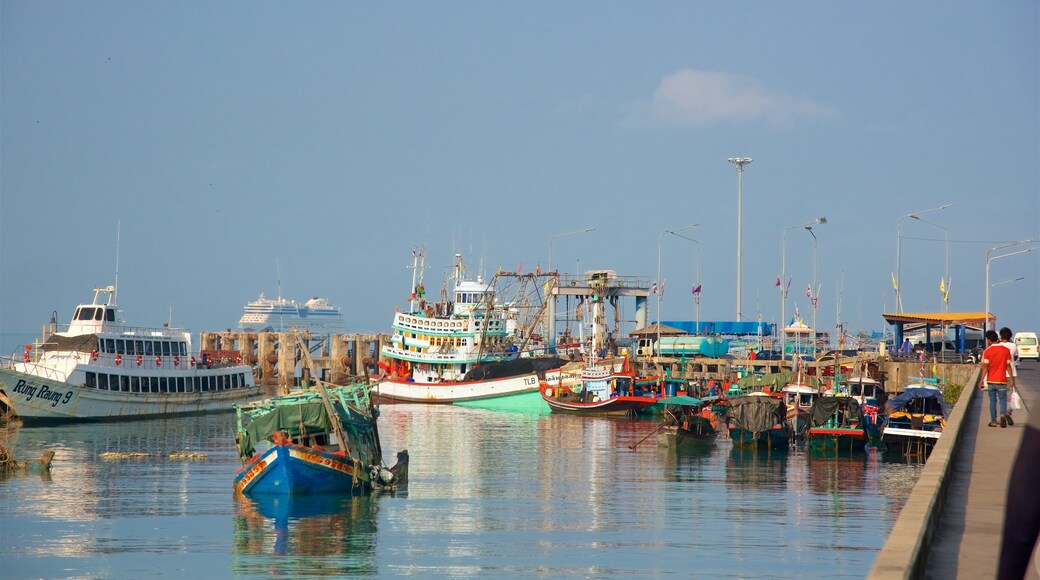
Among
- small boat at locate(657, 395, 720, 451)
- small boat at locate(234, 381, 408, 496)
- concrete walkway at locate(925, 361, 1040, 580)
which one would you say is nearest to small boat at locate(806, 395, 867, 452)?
small boat at locate(657, 395, 720, 451)

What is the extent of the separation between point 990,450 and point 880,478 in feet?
53.3

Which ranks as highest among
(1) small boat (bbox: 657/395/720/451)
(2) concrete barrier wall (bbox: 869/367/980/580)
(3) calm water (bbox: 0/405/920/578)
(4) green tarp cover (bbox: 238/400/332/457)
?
(2) concrete barrier wall (bbox: 869/367/980/580)

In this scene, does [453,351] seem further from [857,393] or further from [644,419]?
[857,393]

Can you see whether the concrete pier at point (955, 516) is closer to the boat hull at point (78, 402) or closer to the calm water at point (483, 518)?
the calm water at point (483, 518)

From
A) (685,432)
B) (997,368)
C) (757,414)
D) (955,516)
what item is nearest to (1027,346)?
(757,414)

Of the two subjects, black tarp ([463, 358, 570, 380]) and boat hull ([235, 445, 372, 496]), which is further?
black tarp ([463, 358, 570, 380])

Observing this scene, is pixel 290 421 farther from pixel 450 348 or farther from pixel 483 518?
pixel 450 348

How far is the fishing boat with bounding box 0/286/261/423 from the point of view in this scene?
55.3 metres

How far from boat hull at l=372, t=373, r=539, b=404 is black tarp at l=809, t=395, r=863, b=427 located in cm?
2966

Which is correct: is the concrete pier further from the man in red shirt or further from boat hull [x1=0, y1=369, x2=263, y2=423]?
boat hull [x1=0, y1=369, x2=263, y2=423]

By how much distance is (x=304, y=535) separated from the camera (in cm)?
2478

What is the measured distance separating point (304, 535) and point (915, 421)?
2354 centimetres

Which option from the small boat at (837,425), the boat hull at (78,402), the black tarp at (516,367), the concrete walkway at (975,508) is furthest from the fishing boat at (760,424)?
the boat hull at (78,402)

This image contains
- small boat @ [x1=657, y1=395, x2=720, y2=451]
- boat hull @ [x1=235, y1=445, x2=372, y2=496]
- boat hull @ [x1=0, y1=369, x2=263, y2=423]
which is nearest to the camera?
boat hull @ [x1=235, y1=445, x2=372, y2=496]
